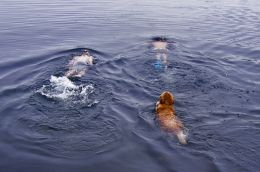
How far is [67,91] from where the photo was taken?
489 inches

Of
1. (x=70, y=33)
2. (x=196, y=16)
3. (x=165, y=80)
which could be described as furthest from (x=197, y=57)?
(x=196, y=16)

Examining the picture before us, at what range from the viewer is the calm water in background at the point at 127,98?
365 inches

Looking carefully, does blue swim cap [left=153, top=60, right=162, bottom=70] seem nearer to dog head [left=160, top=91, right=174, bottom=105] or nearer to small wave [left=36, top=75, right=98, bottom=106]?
small wave [left=36, top=75, right=98, bottom=106]

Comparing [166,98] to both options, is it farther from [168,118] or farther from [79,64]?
[79,64]

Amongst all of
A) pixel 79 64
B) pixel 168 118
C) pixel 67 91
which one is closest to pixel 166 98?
pixel 168 118

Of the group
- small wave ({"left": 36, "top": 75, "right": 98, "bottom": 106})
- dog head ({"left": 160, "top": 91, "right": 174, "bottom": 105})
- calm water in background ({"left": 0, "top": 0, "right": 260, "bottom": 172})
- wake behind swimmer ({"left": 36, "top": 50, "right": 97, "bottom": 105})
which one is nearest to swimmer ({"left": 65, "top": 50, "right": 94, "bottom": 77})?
wake behind swimmer ({"left": 36, "top": 50, "right": 97, "bottom": 105})

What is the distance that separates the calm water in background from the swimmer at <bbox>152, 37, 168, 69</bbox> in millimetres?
308

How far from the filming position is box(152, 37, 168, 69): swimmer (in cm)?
1506

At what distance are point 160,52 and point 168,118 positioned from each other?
643cm

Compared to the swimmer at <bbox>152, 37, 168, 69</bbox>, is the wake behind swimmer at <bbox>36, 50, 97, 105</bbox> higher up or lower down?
lower down

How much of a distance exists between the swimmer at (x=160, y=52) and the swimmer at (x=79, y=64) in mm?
2741

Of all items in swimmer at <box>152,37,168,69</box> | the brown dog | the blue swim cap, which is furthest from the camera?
swimmer at <box>152,37,168,69</box>

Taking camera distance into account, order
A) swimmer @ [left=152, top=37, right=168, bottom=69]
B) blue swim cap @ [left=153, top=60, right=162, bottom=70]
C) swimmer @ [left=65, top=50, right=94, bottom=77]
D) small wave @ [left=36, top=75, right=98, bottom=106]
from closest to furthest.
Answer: small wave @ [left=36, top=75, right=98, bottom=106], swimmer @ [left=65, top=50, right=94, bottom=77], blue swim cap @ [left=153, top=60, right=162, bottom=70], swimmer @ [left=152, top=37, right=168, bottom=69]

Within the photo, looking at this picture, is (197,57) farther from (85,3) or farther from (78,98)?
(85,3)
